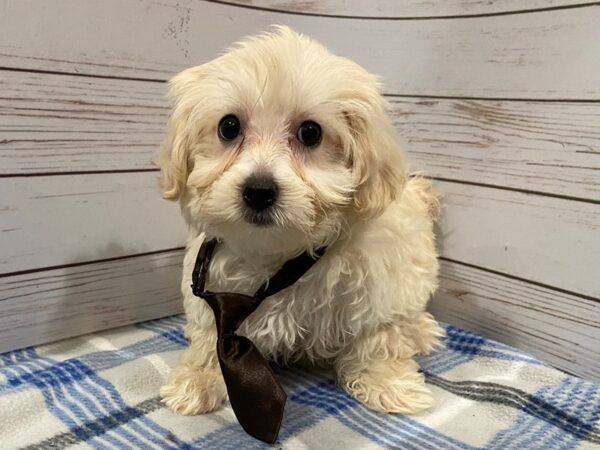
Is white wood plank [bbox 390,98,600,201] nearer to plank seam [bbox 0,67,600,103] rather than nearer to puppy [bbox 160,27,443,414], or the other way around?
plank seam [bbox 0,67,600,103]

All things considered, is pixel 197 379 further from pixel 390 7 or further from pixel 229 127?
pixel 390 7

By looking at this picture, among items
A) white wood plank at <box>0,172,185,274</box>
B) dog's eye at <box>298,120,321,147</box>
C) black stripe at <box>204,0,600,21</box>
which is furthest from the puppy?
black stripe at <box>204,0,600,21</box>

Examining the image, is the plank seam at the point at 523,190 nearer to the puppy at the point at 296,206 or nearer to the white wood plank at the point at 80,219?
the puppy at the point at 296,206

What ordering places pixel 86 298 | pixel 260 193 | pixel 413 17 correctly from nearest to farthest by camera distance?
1. pixel 260 193
2. pixel 86 298
3. pixel 413 17

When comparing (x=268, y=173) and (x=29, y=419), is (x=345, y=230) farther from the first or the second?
(x=29, y=419)

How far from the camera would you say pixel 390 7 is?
1594mm

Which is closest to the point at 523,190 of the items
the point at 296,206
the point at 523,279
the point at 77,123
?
the point at 523,279

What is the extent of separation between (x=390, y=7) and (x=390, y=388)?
993 mm

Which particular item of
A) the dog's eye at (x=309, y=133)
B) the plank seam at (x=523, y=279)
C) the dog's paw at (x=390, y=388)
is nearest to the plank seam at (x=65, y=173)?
the dog's eye at (x=309, y=133)

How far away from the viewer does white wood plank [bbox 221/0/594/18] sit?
1.44 m

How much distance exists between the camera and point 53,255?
1.38m

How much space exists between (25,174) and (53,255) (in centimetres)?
20

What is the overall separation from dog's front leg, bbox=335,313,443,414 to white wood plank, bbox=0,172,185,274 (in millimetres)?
603

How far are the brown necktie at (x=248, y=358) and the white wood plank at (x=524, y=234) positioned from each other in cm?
57
